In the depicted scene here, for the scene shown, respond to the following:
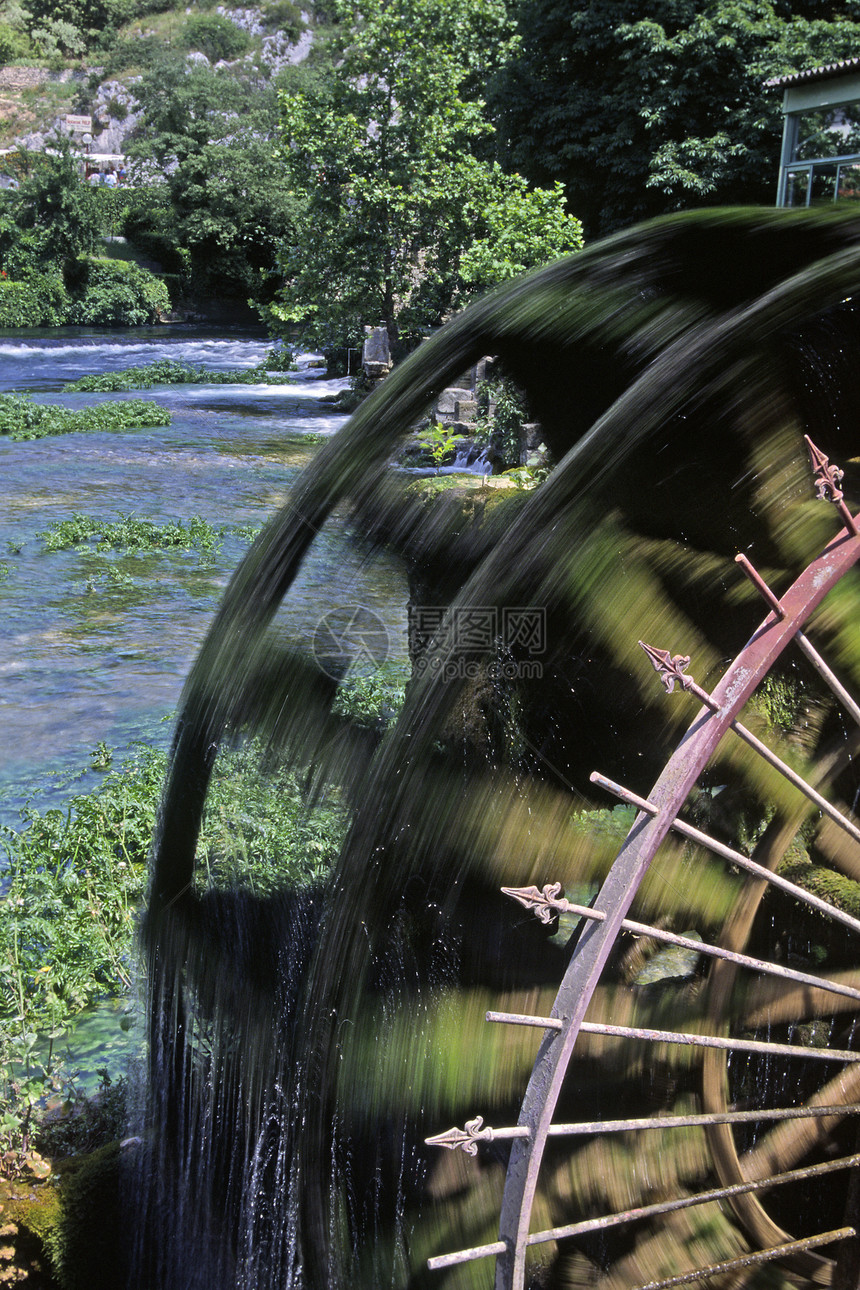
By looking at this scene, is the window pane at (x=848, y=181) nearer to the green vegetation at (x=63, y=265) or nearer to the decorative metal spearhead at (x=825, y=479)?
the decorative metal spearhead at (x=825, y=479)

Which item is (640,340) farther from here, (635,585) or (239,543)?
(239,543)

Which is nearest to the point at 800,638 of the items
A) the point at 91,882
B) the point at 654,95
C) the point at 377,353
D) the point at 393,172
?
the point at 91,882

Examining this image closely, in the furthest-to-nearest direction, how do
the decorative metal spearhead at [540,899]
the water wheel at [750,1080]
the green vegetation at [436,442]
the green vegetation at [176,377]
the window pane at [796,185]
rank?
the green vegetation at [176,377]
the window pane at [796,185]
the green vegetation at [436,442]
the water wheel at [750,1080]
the decorative metal spearhead at [540,899]

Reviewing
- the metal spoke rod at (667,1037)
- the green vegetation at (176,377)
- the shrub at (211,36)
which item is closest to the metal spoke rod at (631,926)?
the metal spoke rod at (667,1037)

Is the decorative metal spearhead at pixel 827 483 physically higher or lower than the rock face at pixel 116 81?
lower

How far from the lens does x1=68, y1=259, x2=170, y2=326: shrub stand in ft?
94.3

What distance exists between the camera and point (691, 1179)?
2404mm

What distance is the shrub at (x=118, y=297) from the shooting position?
28750 millimetres

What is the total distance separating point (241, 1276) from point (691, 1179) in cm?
135

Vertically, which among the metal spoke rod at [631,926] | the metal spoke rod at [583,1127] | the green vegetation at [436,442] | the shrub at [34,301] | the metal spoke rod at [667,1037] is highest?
the shrub at [34,301]

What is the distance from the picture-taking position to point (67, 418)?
1477 cm

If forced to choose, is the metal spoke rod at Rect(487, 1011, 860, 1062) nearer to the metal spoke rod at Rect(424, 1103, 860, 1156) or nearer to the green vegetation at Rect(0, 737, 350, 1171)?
the metal spoke rod at Rect(424, 1103, 860, 1156)

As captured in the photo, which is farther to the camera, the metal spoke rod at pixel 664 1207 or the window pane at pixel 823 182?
the window pane at pixel 823 182

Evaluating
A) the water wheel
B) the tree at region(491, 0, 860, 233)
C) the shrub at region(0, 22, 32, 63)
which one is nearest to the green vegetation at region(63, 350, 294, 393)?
the tree at region(491, 0, 860, 233)
